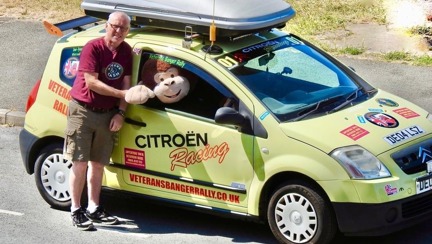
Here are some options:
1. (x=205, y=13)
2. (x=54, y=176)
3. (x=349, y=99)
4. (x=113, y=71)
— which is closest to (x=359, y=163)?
(x=349, y=99)

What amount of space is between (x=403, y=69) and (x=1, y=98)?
499cm

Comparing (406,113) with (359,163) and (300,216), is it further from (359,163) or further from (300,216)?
(300,216)

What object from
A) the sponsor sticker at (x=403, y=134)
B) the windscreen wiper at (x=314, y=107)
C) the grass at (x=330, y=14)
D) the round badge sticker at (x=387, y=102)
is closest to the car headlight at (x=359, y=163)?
the sponsor sticker at (x=403, y=134)

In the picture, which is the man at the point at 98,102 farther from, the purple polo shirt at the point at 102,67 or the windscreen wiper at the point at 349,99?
the windscreen wiper at the point at 349,99

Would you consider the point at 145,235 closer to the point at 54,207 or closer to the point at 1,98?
the point at 54,207

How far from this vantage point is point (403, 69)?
1270 cm

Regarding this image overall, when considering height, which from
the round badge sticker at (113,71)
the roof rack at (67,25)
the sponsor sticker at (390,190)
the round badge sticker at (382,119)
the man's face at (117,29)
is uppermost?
the man's face at (117,29)

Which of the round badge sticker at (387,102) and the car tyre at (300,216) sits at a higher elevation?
the round badge sticker at (387,102)

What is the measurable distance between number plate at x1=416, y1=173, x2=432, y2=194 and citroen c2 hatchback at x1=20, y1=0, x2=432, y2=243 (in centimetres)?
3

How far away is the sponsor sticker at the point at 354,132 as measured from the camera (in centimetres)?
753

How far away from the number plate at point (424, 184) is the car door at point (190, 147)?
49.2 inches

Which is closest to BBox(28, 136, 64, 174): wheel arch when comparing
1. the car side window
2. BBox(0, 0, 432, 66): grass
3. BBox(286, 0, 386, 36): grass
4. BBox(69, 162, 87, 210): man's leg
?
BBox(69, 162, 87, 210): man's leg

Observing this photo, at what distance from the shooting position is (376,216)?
24.0 feet

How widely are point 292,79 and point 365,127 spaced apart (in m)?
0.84
